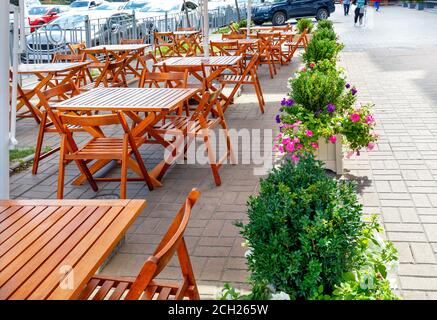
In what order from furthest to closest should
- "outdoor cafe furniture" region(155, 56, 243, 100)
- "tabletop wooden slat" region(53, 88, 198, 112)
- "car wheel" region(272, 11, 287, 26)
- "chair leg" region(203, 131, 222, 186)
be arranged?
"car wheel" region(272, 11, 287, 26) < "outdoor cafe furniture" region(155, 56, 243, 100) < "chair leg" region(203, 131, 222, 186) < "tabletop wooden slat" region(53, 88, 198, 112)

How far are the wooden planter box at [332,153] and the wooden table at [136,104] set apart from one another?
4.23ft

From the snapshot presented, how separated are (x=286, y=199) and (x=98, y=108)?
254 cm

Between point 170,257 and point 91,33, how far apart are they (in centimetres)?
1098

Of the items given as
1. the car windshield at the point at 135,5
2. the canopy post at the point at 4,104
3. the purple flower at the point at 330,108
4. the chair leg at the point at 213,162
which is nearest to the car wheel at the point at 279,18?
the car windshield at the point at 135,5

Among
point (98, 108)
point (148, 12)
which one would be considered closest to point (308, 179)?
point (98, 108)

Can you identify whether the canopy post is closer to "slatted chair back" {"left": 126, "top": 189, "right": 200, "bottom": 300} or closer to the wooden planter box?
"slatted chair back" {"left": 126, "top": 189, "right": 200, "bottom": 300}

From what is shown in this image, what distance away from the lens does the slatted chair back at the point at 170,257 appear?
62.9 inches

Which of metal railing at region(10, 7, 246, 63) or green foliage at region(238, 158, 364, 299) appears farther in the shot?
metal railing at region(10, 7, 246, 63)

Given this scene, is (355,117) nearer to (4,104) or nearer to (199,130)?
(199,130)

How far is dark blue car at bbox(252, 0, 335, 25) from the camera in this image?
23.2 m

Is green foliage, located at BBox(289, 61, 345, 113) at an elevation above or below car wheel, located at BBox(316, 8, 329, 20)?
below

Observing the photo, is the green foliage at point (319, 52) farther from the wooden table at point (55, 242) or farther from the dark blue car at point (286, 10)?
the dark blue car at point (286, 10)

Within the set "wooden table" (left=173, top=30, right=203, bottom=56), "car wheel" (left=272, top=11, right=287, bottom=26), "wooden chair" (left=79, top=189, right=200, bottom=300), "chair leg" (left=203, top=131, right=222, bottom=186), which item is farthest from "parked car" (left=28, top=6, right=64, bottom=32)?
"wooden chair" (left=79, top=189, right=200, bottom=300)
